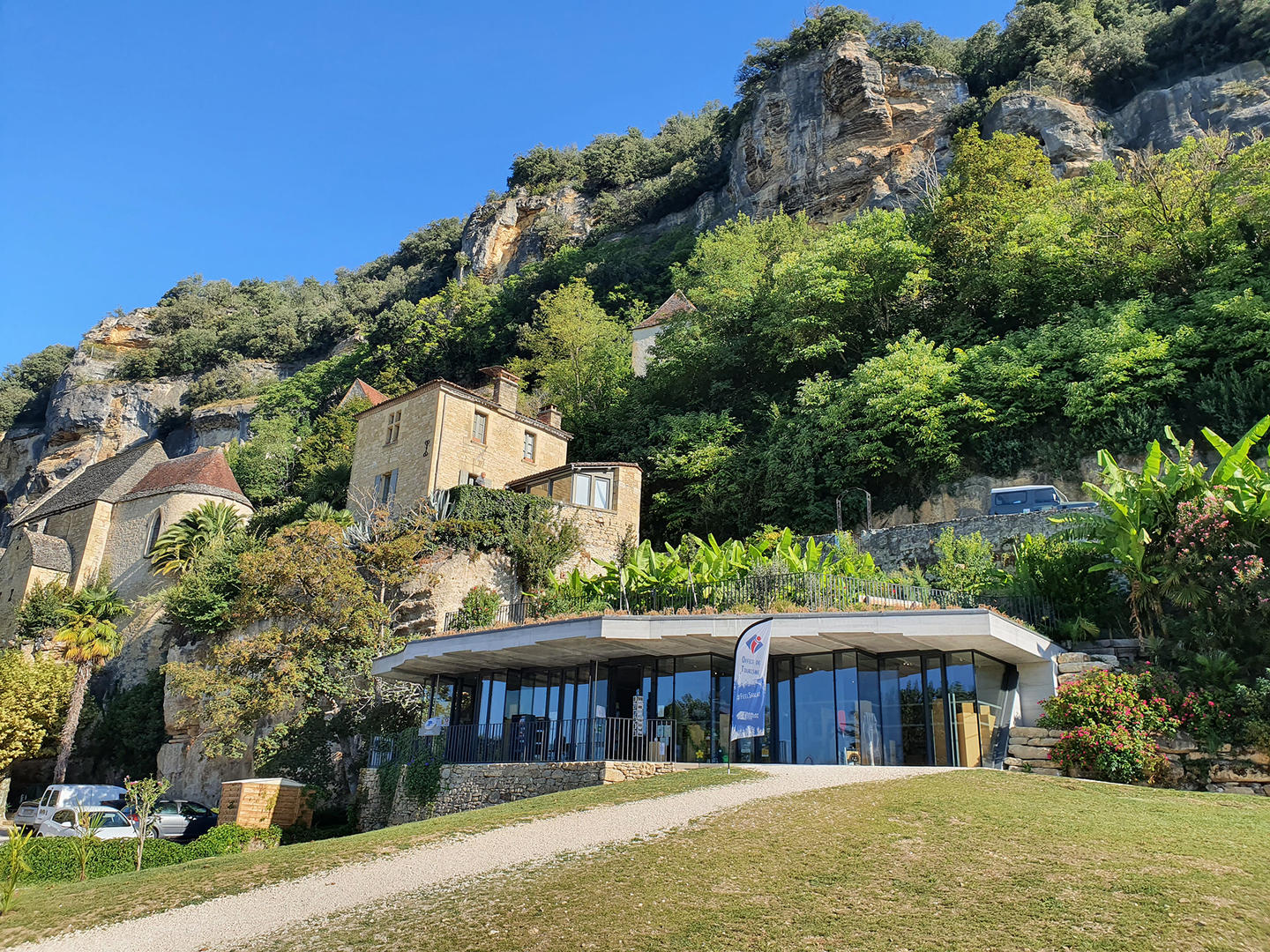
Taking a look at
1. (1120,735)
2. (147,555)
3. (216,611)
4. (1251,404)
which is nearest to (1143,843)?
(1120,735)

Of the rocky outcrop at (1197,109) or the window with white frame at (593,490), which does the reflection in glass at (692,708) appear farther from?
the rocky outcrop at (1197,109)

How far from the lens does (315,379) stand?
2788 inches

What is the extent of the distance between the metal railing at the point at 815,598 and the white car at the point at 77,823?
1393 cm

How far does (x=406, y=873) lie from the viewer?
38.3ft

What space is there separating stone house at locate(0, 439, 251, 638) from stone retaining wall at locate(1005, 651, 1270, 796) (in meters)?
37.7

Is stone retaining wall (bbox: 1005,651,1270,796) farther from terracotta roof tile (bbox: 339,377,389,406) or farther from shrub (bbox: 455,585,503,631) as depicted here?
terracotta roof tile (bbox: 339,377,389,406)

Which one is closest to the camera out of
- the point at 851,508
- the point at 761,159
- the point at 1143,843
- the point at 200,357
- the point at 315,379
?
the point at 1143,843

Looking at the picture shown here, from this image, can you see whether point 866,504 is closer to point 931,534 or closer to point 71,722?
point 931,534

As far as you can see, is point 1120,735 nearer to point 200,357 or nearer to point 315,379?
point 315,379

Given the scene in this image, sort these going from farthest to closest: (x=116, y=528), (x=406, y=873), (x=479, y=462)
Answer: (x=116, y=528) → (x=479, y=462) → (x=406, y=873)

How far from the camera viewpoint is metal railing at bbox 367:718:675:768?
66.6ft

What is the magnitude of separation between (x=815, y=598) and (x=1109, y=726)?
613 cm

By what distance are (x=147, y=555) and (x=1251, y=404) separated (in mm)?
44691

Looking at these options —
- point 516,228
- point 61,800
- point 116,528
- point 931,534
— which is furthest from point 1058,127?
point 116,528
